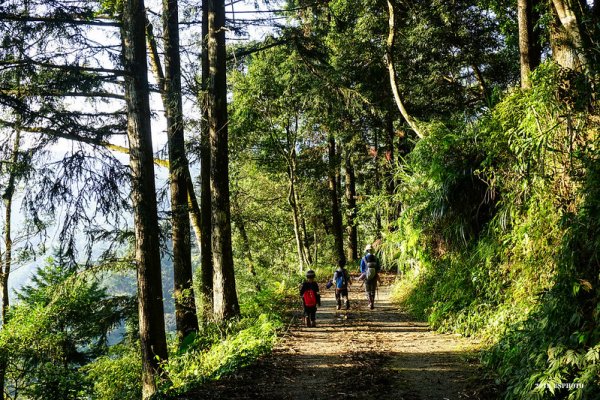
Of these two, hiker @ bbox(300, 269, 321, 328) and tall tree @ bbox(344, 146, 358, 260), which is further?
tall tree @ bbox(344, 146, 358, 260)

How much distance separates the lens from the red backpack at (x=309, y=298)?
34.4 feet

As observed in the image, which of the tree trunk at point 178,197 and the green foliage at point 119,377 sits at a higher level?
the tree trunk at point 178,197

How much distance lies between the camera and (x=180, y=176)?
38.4 ft

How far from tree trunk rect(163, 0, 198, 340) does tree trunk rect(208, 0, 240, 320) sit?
172cm

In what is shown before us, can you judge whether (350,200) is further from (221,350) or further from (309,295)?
(221,350)

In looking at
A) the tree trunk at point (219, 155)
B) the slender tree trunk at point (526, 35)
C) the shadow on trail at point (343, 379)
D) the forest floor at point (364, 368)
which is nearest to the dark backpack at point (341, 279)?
the forest floor at point (364, 368)

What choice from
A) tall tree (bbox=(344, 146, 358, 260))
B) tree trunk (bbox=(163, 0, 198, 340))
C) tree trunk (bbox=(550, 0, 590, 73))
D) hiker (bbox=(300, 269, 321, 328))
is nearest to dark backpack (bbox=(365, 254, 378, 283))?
hiker (bbox=(300, 269, 321, 328))

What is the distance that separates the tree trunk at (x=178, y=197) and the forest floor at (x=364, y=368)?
10.5ft

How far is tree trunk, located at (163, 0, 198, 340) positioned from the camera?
1151cm

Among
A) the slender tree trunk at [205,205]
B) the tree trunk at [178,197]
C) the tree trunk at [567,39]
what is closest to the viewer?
the tree trunk at [567,39]

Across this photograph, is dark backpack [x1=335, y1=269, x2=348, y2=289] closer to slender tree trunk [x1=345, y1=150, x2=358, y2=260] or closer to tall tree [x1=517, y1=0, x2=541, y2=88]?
tall tree [x1=517, y1=0, x2=541, y2=88]

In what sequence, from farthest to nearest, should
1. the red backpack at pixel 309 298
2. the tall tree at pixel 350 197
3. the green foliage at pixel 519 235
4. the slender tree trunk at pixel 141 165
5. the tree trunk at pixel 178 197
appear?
the tall tree at pixel 350 197
the tree trunk at pixel 178 197
the red backpack at pixel 309 298
the slender tree trunk at pixel 141 165
the green foliage at pixel 519 235

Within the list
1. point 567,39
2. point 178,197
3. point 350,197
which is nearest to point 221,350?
point 178,197

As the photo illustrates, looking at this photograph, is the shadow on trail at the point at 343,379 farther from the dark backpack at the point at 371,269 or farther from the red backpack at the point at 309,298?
the dark backpack at the point at 371,269
